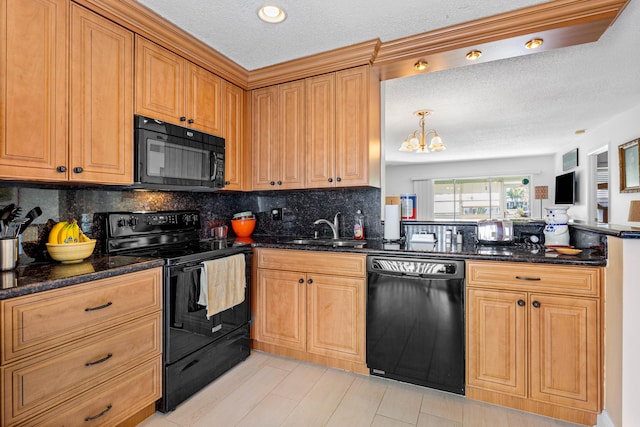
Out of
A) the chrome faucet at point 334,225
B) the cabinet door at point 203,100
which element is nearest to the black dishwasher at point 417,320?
the chrome faucet at point 334,225

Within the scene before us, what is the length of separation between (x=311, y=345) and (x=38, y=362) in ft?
5.09

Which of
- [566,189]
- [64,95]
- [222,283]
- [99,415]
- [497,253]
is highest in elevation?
[64,95]

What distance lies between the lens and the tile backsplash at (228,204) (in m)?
1.82

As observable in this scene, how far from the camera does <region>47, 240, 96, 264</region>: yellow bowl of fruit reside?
1.65 meters

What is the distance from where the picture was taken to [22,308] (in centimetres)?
123

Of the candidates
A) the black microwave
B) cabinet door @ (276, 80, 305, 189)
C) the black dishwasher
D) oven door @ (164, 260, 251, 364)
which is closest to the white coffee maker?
the black dishwasher

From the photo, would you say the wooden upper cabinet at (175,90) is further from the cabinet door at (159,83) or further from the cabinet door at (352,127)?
the cabinet door at (352,127)

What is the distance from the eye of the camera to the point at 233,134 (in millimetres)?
2736

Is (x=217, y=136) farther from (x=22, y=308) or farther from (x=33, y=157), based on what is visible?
(x=22, y=308)

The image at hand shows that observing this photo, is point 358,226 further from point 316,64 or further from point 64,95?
point 64,95

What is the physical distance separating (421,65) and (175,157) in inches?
74.8

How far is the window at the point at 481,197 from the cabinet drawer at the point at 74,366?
8.26 metres

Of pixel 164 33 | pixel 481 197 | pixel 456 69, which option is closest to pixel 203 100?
pixel 164 33

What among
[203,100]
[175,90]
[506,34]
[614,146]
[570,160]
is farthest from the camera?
[570,160]
